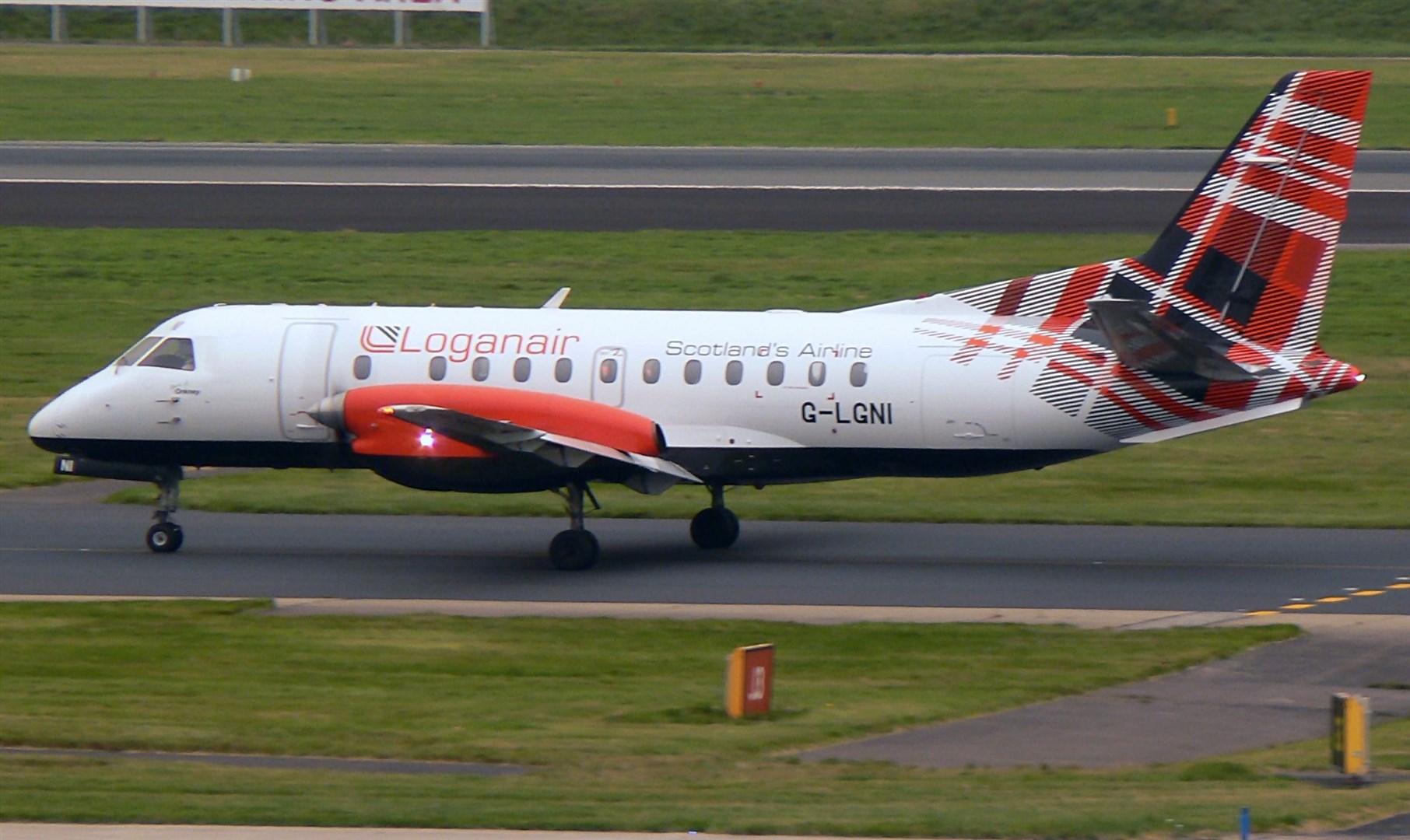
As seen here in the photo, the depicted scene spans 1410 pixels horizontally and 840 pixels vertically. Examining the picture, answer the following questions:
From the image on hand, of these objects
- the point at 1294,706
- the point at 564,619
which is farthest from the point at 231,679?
the point at 1294,706

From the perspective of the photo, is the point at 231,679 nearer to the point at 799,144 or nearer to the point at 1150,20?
the point at 799,144

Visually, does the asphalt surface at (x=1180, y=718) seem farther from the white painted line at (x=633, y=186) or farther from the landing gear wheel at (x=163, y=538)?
the white painted line at (x=633, y=186)

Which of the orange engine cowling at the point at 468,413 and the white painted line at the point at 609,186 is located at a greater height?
the white painted line at the point at 609,186

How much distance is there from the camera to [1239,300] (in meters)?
22.2

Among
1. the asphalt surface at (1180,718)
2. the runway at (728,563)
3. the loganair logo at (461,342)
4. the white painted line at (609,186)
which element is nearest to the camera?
the asphalt surface at (1180,718)

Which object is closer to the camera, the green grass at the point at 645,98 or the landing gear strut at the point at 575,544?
the landing gear strut at the point at 575,544

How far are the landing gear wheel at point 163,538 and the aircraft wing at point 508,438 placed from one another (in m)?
3.77

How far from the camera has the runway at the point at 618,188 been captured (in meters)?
45.1

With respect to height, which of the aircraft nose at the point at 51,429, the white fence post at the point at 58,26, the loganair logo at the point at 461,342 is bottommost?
the aircraft nose at the point at 51,429

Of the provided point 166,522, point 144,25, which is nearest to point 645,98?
point 144,25

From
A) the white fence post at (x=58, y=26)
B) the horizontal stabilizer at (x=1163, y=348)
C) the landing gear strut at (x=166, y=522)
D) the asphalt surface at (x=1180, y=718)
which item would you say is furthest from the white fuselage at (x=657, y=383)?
the white fence post at (x=58, y=26)

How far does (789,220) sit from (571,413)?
905 inches

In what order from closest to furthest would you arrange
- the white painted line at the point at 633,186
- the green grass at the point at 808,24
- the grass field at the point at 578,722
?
the grass field at the point at 578,722 < the white painted line at the point at 633,186 < the green grass at the point at 808,24

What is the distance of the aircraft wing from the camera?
21.7m
